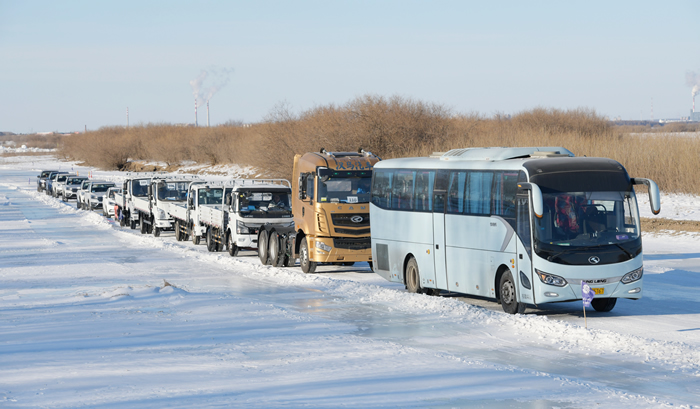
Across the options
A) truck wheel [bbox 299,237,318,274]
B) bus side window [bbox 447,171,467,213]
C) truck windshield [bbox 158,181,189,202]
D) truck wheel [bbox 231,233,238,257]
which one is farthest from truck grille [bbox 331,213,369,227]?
truck windshield [bbox 158,181,189,202]

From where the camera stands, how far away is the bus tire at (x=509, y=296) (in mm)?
14523

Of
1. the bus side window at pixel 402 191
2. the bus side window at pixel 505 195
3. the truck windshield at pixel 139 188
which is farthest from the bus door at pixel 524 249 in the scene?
the truck windshield at pixel 139 188

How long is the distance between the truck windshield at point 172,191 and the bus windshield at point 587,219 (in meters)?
24.0

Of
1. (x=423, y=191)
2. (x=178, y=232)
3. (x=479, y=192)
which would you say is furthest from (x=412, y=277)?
(x=178, y=232)

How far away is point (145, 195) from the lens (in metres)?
38.4

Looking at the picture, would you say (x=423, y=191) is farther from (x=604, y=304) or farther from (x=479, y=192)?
(x=604, y=304)

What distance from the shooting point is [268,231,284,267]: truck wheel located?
23.3 m

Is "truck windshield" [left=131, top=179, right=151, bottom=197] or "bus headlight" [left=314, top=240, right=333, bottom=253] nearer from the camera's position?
"bus headlight" [left=314, top=240, right=333, bottom=253]

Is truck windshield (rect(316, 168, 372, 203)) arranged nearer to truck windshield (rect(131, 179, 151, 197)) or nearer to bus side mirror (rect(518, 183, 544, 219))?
bus side mirror (rect(518, 183, 544, 219))

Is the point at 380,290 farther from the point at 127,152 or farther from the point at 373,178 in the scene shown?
the point at 127,152

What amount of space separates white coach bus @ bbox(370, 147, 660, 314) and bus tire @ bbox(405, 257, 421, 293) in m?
0.13

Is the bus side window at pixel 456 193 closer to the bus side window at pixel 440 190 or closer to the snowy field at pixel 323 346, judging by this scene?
the bus side window at pixel 440 190

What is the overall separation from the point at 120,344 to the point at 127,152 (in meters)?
117

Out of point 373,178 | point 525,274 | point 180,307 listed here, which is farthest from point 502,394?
point 373,178
